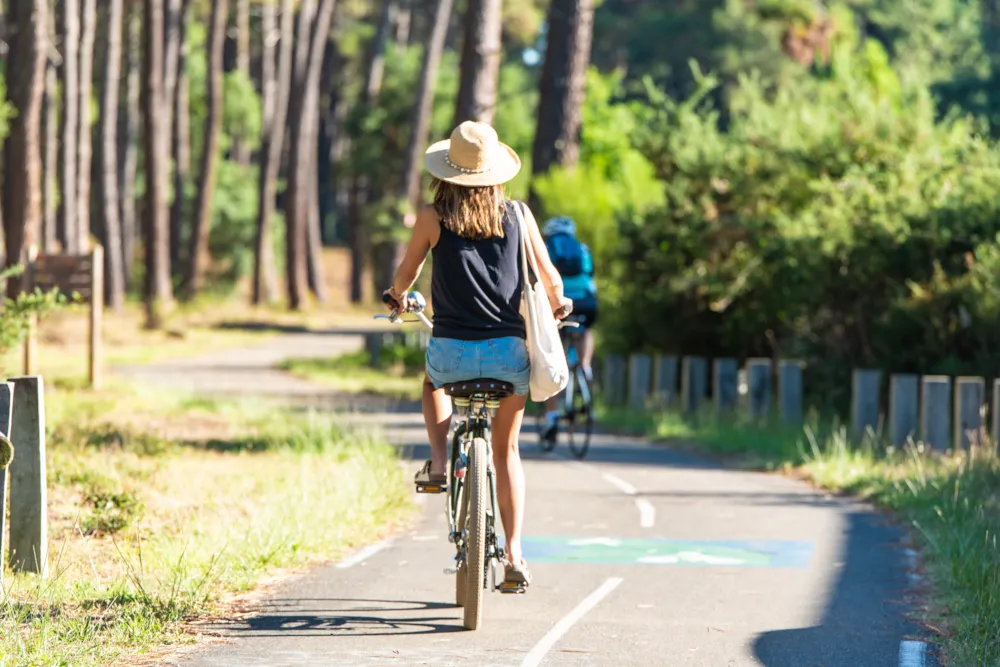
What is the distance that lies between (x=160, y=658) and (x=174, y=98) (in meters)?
53.7

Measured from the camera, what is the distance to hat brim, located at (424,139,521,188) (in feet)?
25.4

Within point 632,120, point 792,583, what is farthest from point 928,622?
point 632,120

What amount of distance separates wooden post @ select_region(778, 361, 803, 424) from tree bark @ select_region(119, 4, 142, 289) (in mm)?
42140

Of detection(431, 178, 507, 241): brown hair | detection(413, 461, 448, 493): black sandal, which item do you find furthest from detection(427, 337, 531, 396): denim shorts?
detection(413, 461, 448, 493): black sandal

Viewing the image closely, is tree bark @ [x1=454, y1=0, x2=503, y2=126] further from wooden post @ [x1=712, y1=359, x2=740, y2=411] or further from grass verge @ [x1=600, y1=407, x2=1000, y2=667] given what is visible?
wooden post @ [x1=712, y1=359, x2=740, y2=411]

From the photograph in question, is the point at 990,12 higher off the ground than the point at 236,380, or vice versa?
the point at 990,12

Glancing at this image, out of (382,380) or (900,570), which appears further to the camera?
(382,380)

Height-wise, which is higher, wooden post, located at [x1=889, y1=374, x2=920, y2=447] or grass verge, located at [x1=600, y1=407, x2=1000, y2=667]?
wooden post, located at [x1=889, y1=374, x2=920, y2=447]

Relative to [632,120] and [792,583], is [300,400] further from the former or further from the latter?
[792,583]

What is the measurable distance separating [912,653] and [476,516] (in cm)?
202

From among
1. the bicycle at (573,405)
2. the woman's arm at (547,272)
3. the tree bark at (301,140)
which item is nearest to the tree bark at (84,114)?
the tree bark at (301,140)

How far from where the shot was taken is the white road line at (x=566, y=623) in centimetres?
733

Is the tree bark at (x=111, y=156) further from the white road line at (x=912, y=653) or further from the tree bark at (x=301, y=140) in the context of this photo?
the white road line at (x=912, y=653)

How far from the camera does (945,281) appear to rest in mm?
17281
